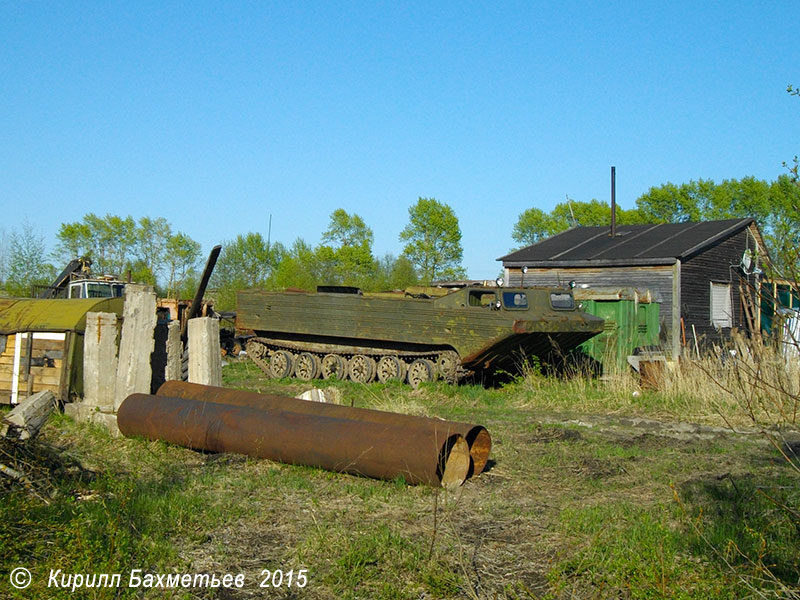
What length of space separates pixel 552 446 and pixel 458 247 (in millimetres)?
37726

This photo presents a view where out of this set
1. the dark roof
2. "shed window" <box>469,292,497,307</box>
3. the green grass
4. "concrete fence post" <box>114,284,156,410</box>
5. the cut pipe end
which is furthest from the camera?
the dark roof

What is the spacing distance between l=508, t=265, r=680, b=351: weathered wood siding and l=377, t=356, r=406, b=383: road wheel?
283 inches

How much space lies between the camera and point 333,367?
1736cm

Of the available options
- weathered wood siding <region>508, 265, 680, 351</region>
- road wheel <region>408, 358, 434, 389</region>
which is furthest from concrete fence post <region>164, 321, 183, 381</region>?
weathered wood siding <region>508, 265, 680, 351</region>

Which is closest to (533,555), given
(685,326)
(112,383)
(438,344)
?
(112,383)

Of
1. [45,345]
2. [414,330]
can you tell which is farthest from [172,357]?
[414,330]

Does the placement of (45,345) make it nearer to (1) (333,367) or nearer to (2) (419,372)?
(2) (419,372)

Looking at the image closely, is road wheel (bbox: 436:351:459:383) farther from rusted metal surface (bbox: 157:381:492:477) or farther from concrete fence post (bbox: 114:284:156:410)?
concrete fence post (bbox: 114:284:156:410)

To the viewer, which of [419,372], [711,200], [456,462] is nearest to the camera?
[456,462]

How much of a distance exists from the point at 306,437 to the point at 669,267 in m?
17.0

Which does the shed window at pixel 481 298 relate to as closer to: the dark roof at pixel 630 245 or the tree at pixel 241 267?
the dark roof at pixel 630 245

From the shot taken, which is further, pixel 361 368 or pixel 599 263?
pixel 599 263

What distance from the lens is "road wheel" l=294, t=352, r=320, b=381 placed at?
17562 millimetres

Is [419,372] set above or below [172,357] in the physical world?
below
